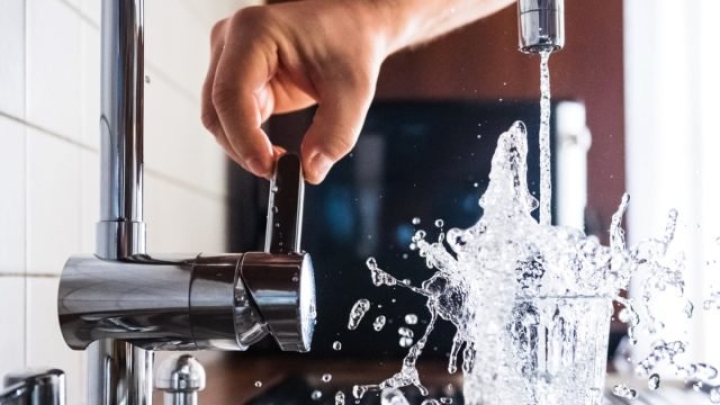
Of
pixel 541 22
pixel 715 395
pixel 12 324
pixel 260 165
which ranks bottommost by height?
pixel 715 395

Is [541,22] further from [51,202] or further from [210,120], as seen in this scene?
[51,202]

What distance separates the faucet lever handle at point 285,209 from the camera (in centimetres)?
66

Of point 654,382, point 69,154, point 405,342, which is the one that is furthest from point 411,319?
point 69,154

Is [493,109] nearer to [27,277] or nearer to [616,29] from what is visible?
[616,29]

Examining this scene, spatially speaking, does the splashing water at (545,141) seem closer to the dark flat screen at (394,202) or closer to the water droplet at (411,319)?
the dark flat screen at (394,202)

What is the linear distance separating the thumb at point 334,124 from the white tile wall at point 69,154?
0.09 meters

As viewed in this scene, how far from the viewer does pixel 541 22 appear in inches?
32.5

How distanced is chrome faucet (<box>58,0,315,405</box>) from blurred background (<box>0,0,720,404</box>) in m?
0.28

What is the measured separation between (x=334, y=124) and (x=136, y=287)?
0.34 meters

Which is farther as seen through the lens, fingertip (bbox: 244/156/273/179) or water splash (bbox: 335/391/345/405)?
water splash (bbox: 335/391/345/405)

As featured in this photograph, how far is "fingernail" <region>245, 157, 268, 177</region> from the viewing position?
2.67ft

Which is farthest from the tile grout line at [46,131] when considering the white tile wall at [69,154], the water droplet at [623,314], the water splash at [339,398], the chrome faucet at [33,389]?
the water droplet at [623,314]

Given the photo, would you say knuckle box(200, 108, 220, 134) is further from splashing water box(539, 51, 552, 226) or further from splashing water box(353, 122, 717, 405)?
splashing water box(539, 51, 552, 226)

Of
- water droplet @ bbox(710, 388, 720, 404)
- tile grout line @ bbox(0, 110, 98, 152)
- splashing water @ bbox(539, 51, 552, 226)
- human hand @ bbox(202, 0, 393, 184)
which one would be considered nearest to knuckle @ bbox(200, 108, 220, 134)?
human hand @ bbox(202, 0, 393, 184)
